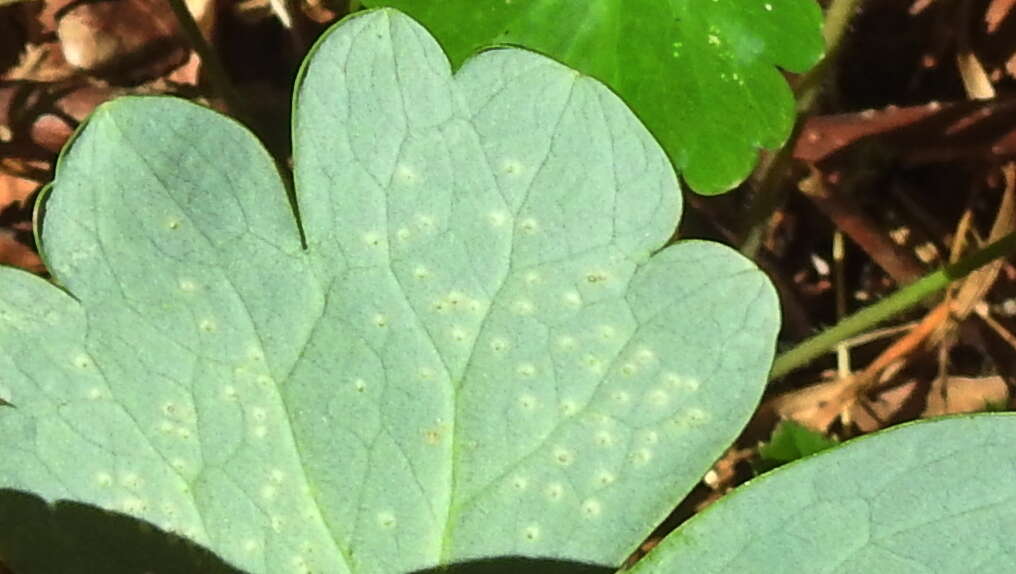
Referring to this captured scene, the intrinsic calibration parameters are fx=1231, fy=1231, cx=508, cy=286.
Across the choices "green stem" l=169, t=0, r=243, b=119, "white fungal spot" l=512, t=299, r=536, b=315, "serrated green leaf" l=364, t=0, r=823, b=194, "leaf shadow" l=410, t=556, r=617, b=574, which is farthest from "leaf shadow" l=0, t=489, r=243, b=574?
"green stem" l=169, t=0, r=243, b=119

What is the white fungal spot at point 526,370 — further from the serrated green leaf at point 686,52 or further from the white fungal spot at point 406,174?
the serrated green leaf at point 686,52

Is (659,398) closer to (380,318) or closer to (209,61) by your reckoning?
(380,318)

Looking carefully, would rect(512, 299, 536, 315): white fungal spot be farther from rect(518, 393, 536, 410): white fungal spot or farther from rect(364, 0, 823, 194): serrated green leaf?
rect(364, 0, 823, 194): serrated green leaf

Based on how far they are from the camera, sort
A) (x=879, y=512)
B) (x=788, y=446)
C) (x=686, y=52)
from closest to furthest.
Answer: (x=879, y=512) < (x=686, y=52) < (x=788, y=446)

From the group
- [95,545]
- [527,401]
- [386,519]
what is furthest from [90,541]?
[527,401]

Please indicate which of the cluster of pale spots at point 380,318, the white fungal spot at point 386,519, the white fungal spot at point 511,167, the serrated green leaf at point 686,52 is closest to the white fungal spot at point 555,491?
the cluster of pale spots at point 380,318
